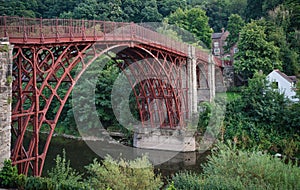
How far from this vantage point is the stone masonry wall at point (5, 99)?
9898mm

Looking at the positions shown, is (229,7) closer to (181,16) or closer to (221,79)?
(181,16)

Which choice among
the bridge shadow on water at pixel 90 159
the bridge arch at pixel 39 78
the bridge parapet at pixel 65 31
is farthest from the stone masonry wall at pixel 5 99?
the bridge shadow on water at pixel 90 159

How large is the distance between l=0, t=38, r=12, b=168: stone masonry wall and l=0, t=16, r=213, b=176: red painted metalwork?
2.91 feet

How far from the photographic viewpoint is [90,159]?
2431 cm

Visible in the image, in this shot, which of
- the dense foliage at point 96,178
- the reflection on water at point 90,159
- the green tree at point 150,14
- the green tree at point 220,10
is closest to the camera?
the dense foliage at point 96,178

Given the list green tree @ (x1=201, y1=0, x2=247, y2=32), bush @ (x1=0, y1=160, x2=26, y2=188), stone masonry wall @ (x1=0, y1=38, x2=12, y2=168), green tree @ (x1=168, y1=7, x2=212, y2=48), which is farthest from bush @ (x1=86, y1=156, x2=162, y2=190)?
green tree @ (x1=201, y1=0, x2=247, y2=32)

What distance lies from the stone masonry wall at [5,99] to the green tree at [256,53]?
26.5m

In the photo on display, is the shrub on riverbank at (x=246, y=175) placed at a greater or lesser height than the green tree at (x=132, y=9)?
lesser

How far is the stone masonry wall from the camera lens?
9898 millimetres

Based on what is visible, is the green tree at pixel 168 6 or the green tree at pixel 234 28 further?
the green tree at pixel 168 6

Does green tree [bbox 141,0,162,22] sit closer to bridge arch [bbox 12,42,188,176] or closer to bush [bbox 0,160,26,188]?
bridge arch [bbox 12,42,188,176]

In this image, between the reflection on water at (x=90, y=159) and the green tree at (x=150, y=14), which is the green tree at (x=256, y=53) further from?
the green tree at (x=150, y=14)

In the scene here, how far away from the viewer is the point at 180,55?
2722 cm

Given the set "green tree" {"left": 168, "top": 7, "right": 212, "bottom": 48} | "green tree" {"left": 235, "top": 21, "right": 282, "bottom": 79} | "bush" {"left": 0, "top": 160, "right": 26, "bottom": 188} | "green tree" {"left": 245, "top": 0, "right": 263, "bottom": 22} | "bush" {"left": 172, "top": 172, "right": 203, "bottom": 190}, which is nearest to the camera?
"bush" {"left": 0, "top": 160, "right": 26, "bottom": 188}
